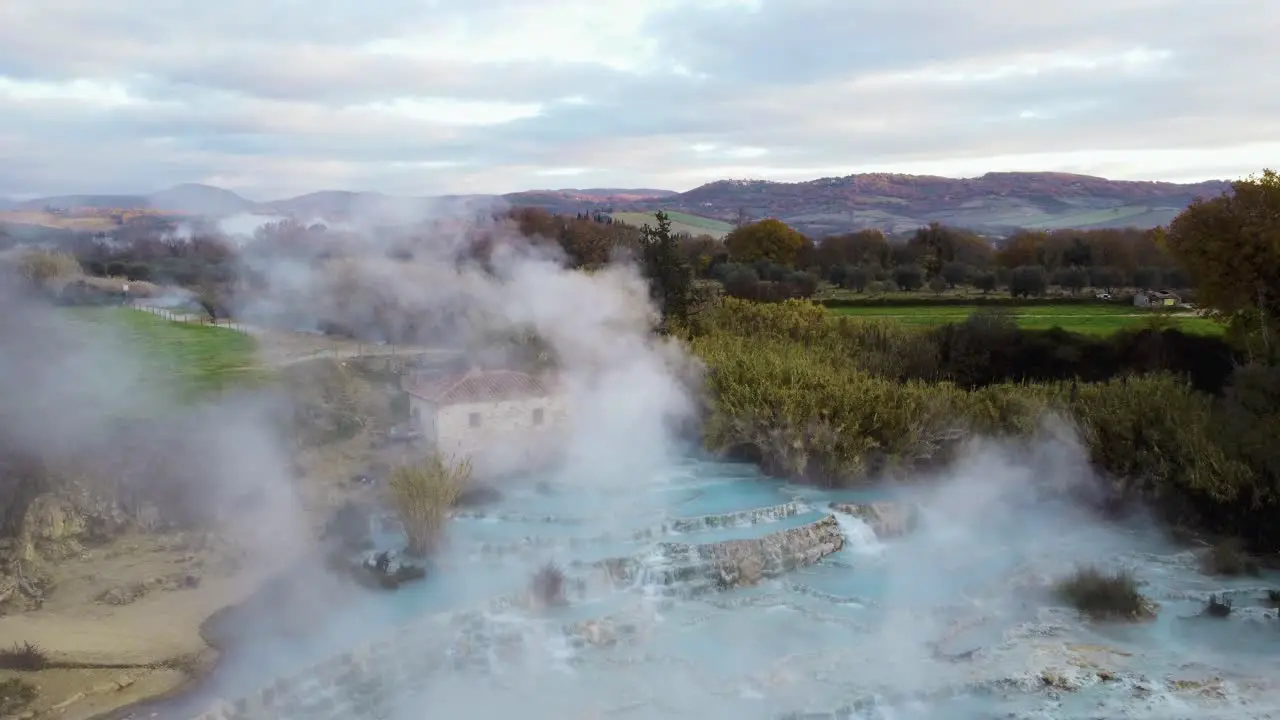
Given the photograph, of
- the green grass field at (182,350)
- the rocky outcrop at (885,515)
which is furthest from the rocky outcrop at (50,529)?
the rocky outcrop at (885,515)

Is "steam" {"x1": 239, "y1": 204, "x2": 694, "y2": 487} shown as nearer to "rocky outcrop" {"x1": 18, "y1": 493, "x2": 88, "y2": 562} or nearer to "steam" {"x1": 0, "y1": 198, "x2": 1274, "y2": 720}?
"steam" {"x1": 0, "y1": 198, "x2": 1274, "y2": 720}

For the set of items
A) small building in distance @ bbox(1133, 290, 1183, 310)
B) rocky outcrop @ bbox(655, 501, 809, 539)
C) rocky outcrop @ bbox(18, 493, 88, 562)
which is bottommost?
rocky outcrop @ bbox(655, 501, 809, 539)

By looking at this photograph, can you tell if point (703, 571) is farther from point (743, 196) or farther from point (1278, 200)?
point (743, 196)

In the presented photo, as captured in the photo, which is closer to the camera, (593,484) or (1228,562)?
(1228,562)

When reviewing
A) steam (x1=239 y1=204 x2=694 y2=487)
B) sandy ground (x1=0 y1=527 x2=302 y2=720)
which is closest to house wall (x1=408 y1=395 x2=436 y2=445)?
steam (x1=239 y1=204 x2=694 y2=487)

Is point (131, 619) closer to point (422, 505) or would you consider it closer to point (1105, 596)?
point (422, 505)

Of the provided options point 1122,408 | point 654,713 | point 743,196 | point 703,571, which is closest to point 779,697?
point 654,713

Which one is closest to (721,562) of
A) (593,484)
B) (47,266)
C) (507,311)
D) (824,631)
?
(824,631)
